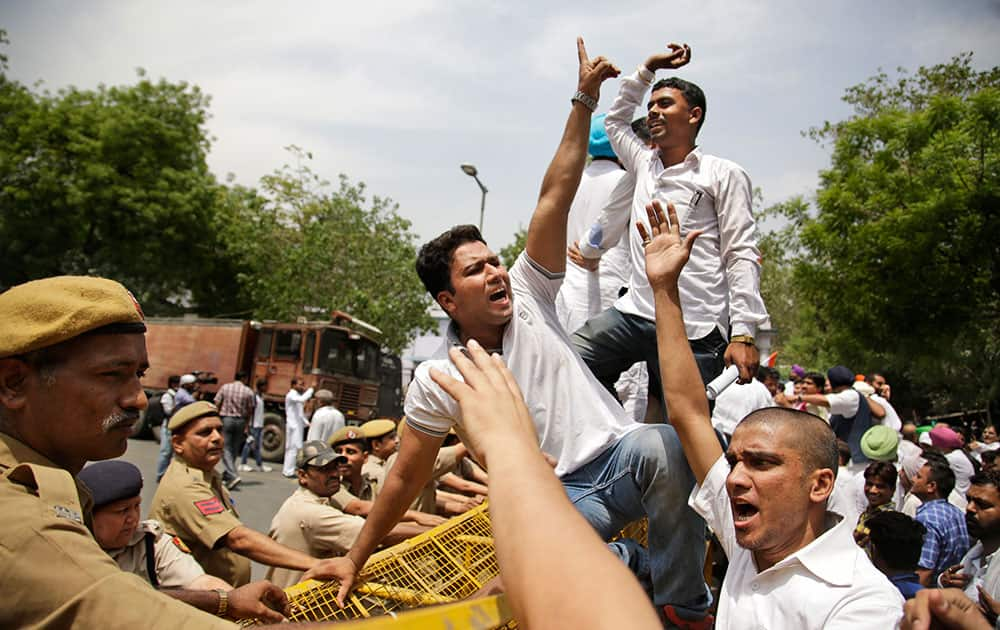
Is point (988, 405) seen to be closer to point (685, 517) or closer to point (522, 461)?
point (685, 517)

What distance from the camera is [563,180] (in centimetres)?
280

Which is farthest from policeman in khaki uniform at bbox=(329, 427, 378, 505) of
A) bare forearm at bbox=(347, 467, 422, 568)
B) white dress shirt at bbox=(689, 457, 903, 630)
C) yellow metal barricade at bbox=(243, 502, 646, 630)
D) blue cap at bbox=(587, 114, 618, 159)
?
white dress shirt at bbox=(689, 457, 903, 630)

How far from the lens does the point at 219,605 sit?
2885mm

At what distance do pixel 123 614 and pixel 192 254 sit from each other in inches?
1258

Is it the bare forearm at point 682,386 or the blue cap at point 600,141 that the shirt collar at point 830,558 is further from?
the blue cap at point 600,141

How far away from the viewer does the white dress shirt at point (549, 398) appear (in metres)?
2.63

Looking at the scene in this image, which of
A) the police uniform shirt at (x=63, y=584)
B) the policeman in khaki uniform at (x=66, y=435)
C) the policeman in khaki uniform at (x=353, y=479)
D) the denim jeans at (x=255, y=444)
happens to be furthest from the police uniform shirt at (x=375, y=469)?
the denim jeans at (x=255, y=444)

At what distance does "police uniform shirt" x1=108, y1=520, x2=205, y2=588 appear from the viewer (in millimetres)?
3158

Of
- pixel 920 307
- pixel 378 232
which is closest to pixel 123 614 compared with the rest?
pixel 920 307

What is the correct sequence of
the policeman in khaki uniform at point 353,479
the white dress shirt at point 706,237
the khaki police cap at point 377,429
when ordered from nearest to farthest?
1. the white dress shirt at point 706,237
2. the policeman in khaki uniform at point 353,479
3. the khaki police cap at point 377,429

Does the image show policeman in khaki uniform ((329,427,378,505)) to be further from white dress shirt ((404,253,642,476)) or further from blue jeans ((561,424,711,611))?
blue jeans ((561,424,711,611))

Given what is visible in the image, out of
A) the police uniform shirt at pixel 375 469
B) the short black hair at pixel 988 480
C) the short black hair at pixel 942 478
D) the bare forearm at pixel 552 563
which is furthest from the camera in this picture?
the police uniform shirt at pixel 375 469

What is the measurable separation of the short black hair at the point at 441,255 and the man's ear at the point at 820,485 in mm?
1440

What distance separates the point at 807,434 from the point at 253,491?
1148cm
